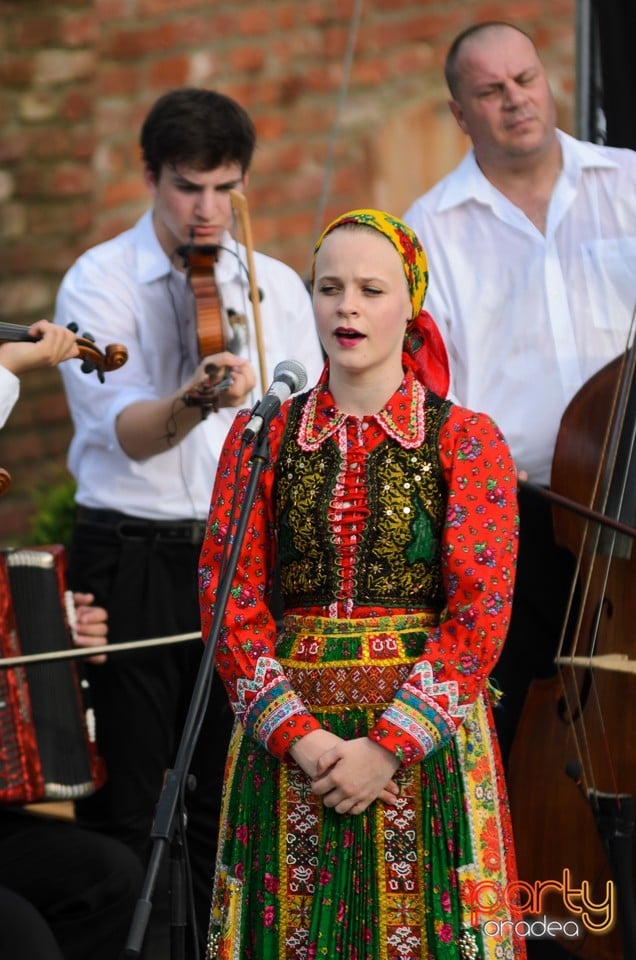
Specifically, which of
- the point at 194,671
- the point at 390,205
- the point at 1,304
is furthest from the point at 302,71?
the point at 194,671

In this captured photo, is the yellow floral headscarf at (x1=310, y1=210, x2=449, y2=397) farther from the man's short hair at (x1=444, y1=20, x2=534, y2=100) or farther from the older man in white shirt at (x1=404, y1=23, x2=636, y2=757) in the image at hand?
the man's short hair at (x1=444, y1=20, x2=534, y2=100)

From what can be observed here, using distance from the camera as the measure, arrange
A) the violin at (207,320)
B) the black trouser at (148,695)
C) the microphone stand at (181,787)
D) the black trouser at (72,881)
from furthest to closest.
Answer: the black trouser at (148,695) → the violin at (207,320) → the black trouser at (72,881) → the microphone stand at (181,787)

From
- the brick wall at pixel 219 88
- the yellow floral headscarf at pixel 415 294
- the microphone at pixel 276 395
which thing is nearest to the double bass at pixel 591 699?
the yellow floral headscarf at pixel 415 294

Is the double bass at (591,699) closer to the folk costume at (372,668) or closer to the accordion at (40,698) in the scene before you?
the folk costume at (372,668)

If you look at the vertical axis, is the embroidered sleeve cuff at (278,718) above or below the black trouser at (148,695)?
above

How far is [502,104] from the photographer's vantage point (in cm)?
353

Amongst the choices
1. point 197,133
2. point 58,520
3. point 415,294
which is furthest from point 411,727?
point 58,520

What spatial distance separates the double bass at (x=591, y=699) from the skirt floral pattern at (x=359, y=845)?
55 cm

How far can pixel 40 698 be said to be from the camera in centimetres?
323

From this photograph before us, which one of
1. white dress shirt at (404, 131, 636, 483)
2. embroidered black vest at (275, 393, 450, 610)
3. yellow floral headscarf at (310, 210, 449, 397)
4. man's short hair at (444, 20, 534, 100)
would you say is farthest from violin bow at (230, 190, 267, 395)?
embroidered black vest at (275, 393, 450, 610)

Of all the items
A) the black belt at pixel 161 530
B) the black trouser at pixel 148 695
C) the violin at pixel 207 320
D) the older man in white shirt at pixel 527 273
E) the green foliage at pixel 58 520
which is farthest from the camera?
the green foliage at pixel 58 520

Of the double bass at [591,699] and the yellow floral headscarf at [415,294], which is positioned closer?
the yellow floral headscarf at [415,294]

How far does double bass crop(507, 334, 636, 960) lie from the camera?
2.94 meters

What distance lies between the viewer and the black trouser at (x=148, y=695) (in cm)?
355
